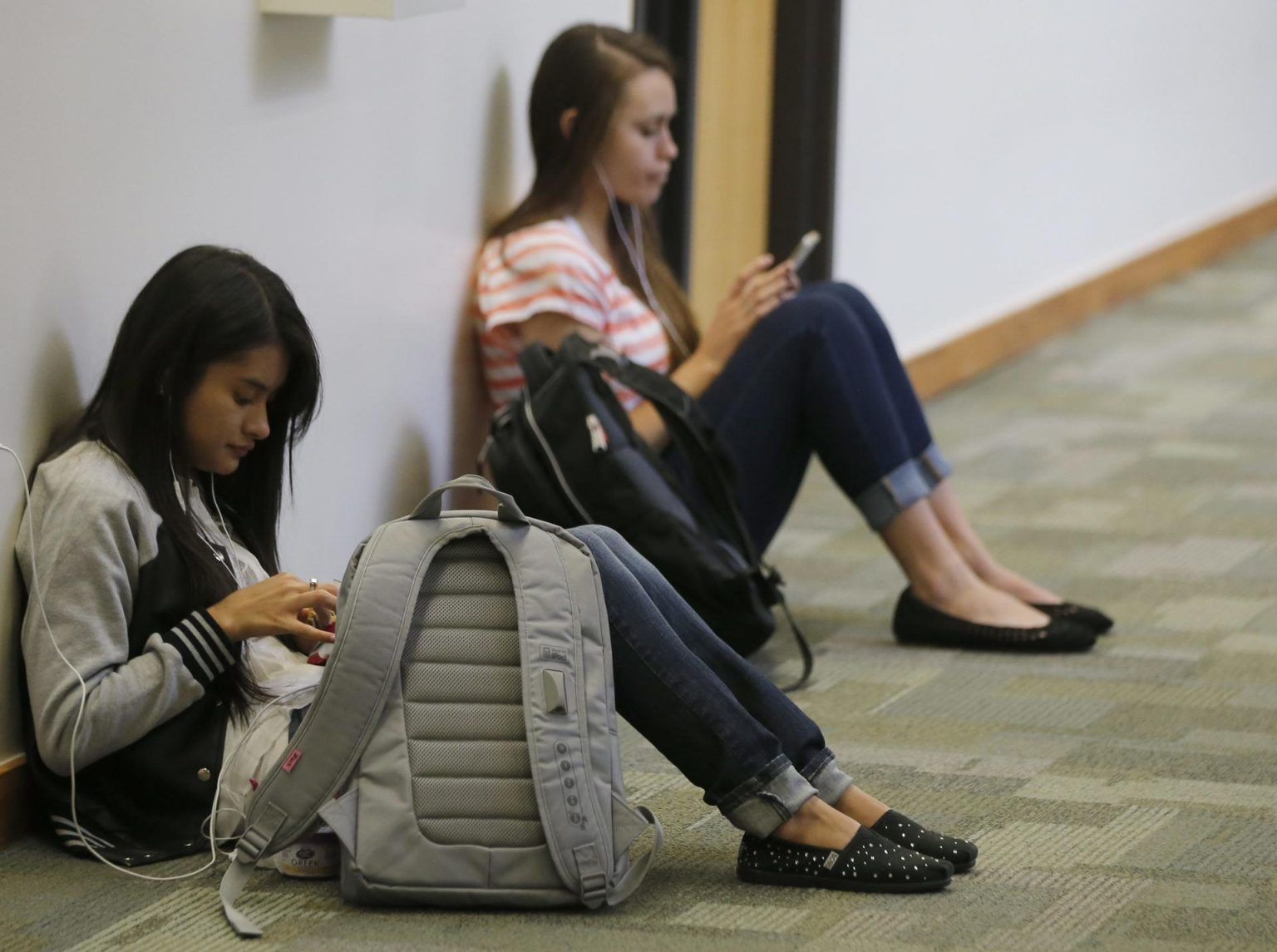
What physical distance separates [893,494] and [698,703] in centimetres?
101

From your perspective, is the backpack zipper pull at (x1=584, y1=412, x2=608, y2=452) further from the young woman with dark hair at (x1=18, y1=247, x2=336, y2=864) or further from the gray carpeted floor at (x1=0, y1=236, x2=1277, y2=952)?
the young woman with dark hair at (x1=18, y1=247, x2=336, y2=864)

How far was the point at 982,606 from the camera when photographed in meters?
2.85

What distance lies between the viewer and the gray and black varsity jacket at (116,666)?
186 cm

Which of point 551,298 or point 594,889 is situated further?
point 551,298

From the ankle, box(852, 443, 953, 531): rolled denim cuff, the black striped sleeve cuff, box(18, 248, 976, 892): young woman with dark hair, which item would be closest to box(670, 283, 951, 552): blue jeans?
box(852, 443, 953, 531): rolled denim cuff

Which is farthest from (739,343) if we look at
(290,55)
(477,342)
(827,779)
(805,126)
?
(805,126)

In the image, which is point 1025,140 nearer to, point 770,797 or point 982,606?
point 982,606

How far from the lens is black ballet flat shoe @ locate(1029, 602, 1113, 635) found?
2871mm

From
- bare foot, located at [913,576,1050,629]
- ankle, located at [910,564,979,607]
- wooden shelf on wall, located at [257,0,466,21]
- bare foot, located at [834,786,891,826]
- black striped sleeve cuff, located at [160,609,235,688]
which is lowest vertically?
A: bare foot, located at [913,576,1050,629]

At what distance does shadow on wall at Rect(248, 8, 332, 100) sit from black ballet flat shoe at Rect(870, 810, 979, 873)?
3.80 ft

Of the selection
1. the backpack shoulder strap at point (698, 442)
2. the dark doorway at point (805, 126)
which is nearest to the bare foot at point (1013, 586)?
the backpack shoulder strap at point (698, 442)

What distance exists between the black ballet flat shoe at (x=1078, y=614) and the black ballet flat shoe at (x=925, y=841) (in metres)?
0.99

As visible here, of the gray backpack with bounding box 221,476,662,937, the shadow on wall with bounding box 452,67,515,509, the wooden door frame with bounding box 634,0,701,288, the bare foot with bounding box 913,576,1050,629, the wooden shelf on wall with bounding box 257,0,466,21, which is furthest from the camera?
the wooden door frame with bounding box 634,0,701,288

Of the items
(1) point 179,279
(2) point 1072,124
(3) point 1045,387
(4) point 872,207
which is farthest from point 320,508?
(2) point 1072,124
